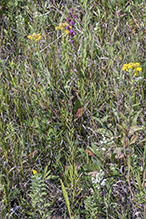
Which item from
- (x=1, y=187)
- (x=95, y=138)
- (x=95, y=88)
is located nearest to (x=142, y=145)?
(x=95, y=138)

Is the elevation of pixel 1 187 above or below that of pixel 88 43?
below

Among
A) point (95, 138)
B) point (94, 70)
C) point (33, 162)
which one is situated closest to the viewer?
point (33, 162)

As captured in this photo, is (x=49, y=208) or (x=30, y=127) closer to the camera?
(x=49, y=208)

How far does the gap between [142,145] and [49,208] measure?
2.75 ft

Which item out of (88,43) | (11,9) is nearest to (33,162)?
(88,43)

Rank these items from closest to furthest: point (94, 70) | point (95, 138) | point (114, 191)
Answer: point (114, 191)
point (95, 138)
point (94, 70)

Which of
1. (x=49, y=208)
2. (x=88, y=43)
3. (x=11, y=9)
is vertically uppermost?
(x=11, y=9)

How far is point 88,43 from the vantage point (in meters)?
2.35

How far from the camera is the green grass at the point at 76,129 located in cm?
142

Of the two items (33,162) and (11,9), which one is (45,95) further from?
(11,9)

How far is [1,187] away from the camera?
4.61 feet

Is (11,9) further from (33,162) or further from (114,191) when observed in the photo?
(114,191)

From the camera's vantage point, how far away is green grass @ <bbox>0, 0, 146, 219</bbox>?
1425 millimetres

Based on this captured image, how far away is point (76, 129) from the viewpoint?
74.7 inches
